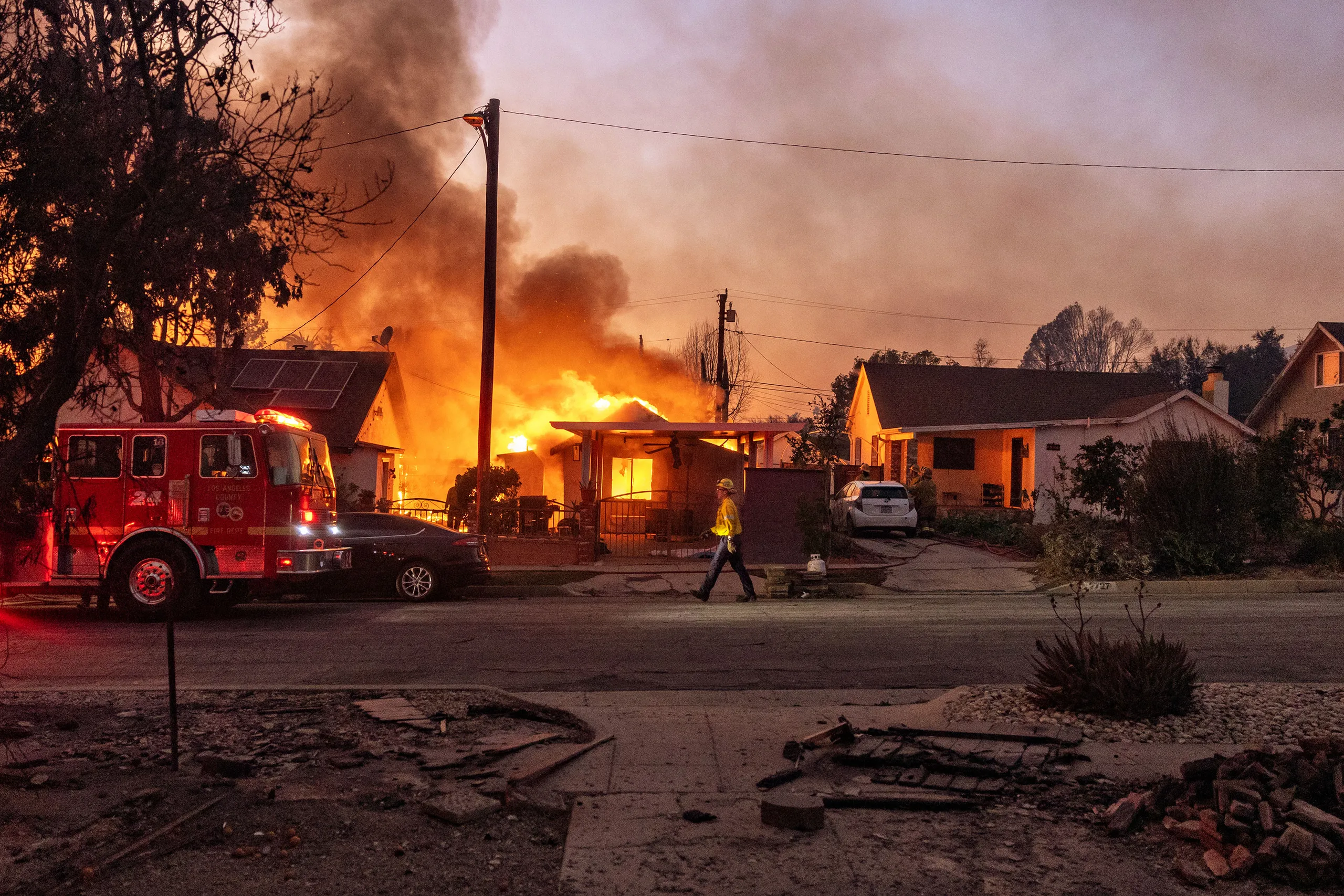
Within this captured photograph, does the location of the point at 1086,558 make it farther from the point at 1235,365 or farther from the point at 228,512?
the point at 1235,365

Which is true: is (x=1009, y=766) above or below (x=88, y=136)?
below

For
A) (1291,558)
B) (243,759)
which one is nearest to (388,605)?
(243,759)

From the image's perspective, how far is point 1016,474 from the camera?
3391cm

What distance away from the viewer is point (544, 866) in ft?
16.0

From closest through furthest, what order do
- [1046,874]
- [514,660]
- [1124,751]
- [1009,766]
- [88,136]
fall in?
[1046,874], [88,136], [1009,766], [1124,751], [514,660]

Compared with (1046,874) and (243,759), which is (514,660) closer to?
(243,759)

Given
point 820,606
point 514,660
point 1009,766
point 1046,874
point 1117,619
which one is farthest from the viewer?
point 820,606

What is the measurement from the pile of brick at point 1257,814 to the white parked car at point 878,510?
19.7 metres

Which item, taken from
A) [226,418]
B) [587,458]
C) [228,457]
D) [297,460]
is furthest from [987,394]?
[228,457]

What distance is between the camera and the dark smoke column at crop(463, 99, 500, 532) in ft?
67.5

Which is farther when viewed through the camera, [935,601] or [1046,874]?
[935,601]

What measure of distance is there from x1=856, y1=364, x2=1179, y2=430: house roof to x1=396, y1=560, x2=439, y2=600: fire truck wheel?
20569mm

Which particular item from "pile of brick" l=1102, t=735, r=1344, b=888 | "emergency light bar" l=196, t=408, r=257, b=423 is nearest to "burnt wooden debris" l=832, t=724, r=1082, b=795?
"pile of brick" l=1102, t=735, r=1344, b=888

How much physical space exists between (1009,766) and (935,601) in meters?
9.26
